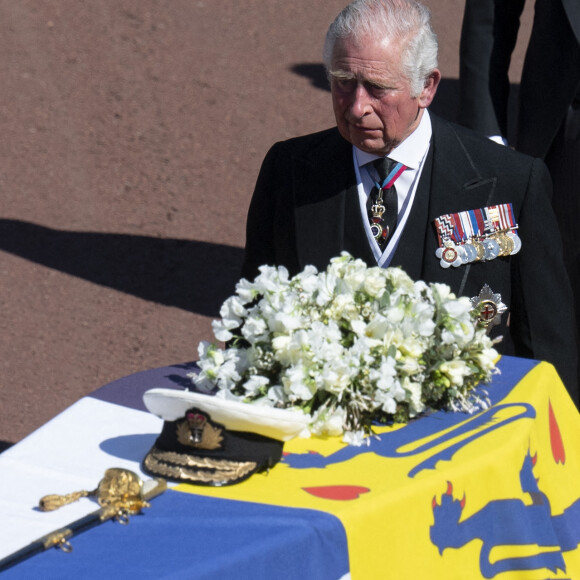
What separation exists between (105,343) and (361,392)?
3609 mm

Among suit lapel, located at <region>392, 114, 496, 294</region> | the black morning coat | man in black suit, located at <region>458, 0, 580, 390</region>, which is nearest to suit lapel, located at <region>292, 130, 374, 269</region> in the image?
the black morning coat

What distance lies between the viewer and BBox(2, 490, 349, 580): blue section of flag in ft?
6.29

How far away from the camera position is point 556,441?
2721 millimetres

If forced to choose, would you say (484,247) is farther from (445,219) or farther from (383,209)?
(383,209)

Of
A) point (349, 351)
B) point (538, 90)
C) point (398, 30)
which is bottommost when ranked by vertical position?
point (349, 351)

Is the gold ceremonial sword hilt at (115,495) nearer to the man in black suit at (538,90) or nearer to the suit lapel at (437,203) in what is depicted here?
the suit lapel at (437,203)

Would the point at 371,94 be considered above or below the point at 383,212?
above

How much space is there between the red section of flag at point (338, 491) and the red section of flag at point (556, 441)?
2.20ft

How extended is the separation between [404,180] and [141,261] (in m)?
3.80

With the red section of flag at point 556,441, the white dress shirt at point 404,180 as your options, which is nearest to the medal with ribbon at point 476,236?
the white dress shirt at point 404,180

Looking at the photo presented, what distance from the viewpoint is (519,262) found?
10.6 feet

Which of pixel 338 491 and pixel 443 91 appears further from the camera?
pixel 443 91

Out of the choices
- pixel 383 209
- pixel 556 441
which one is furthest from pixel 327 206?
pixel 556 441

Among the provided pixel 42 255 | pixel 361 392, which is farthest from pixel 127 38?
pixel 361 392
